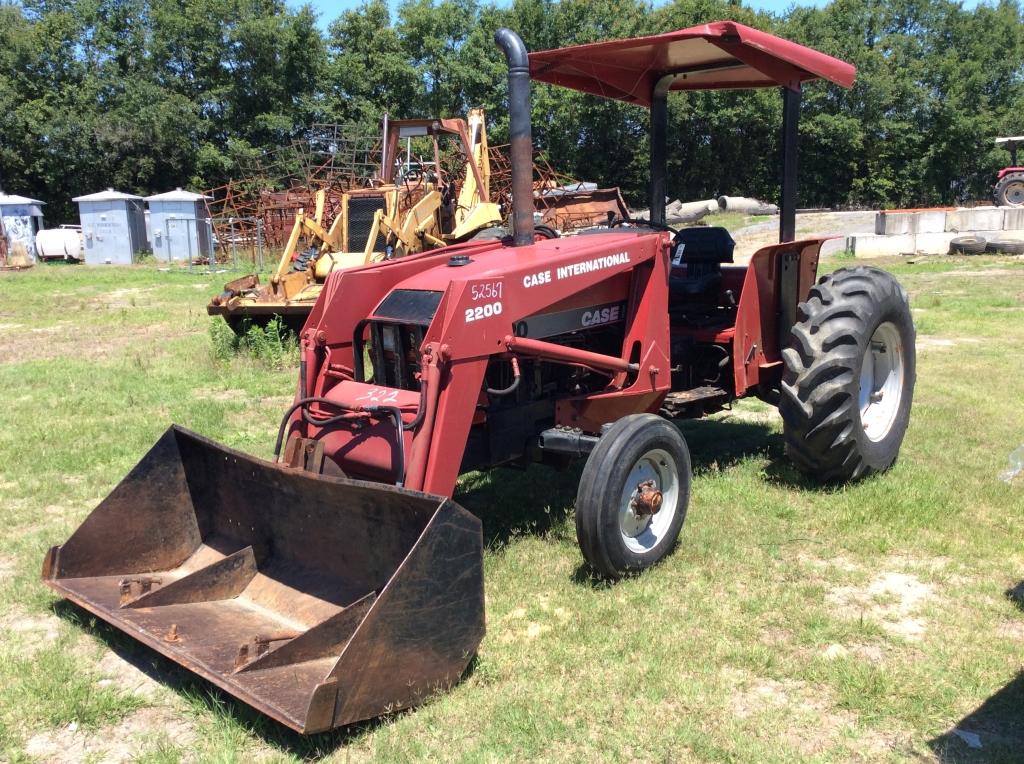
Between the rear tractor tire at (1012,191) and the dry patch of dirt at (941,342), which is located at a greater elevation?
the rear tractor tire at (1012,191)

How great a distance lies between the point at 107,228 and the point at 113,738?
95.5 feet

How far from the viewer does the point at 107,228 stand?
29125 mm

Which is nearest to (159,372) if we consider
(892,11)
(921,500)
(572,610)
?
(572,610)

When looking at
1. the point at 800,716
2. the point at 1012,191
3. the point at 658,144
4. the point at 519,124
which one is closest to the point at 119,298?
the point at 658,144

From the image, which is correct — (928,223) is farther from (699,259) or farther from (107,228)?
(107,228)

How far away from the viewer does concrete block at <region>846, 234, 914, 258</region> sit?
771 inches

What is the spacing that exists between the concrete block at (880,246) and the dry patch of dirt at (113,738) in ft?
61.9

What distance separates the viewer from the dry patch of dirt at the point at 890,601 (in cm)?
386

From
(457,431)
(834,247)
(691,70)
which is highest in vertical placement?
(691,70)

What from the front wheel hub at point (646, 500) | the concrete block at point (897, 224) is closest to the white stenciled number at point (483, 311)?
the front wheel hub at point (646, 500)

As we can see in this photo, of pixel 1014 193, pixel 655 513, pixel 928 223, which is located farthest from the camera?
pixel 1014 193

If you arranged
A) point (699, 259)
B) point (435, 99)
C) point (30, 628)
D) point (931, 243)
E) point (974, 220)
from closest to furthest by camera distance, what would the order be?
point (30, 628) < point (699, 259) < point (931, 243) < point (974, 220) < point (435, 99)

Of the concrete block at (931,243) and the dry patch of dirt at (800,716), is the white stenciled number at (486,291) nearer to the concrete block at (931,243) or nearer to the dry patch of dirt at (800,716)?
the dry patch of dirt at (800,716)

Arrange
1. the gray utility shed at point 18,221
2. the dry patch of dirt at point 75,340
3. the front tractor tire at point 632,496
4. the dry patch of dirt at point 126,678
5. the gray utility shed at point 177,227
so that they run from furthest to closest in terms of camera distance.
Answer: the gray utility shed at point 18,221 < the gray utility shed at point 177,227 < the dry patch of dirt at point 75,340 < the front tractor tire at point 632,496 < the dry patch of dirt at point 126,678
